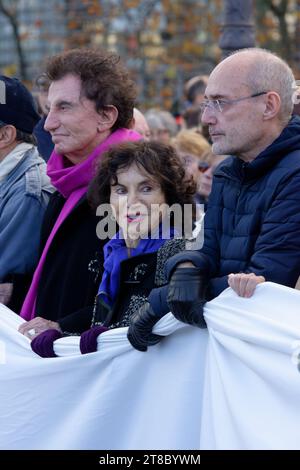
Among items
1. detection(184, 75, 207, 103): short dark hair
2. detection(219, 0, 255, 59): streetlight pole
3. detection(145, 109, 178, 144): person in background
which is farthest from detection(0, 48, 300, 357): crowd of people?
detection(184, 75, 207, 103): short dark hair

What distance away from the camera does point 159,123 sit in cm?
1112

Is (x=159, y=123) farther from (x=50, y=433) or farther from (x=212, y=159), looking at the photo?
(x=50, y=433)

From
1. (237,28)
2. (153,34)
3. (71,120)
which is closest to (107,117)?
(71,120)

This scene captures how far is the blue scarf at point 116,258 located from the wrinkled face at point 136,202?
1.7 inches

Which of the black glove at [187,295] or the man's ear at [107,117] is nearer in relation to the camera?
the black glove at [187,295]

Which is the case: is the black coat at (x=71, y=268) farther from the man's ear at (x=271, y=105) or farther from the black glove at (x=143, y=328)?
the man's ear at (x=271, y=105)

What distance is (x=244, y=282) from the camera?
174 inches

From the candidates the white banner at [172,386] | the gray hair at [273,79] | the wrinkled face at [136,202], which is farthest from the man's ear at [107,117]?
the gray hair at [273,79]

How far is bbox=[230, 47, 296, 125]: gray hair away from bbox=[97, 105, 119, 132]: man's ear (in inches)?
48.7

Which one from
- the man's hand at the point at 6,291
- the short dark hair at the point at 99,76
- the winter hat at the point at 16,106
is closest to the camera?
the short dark hair at the point at 99,76

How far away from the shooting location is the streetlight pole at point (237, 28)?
8.69m

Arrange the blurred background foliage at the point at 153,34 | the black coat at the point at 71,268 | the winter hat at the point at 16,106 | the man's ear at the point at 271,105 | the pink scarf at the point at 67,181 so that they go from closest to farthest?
1. the man's ear at the point at 271,105
2. the black coat at the point at 71,268
3. the pink scarf at the point at 67,181
4. the winter hat at the point at 16,106
5. the blurred background foliage at the point at 153,34

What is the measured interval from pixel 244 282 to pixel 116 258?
93 centimetres

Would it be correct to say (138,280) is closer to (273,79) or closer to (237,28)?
(273,79)
